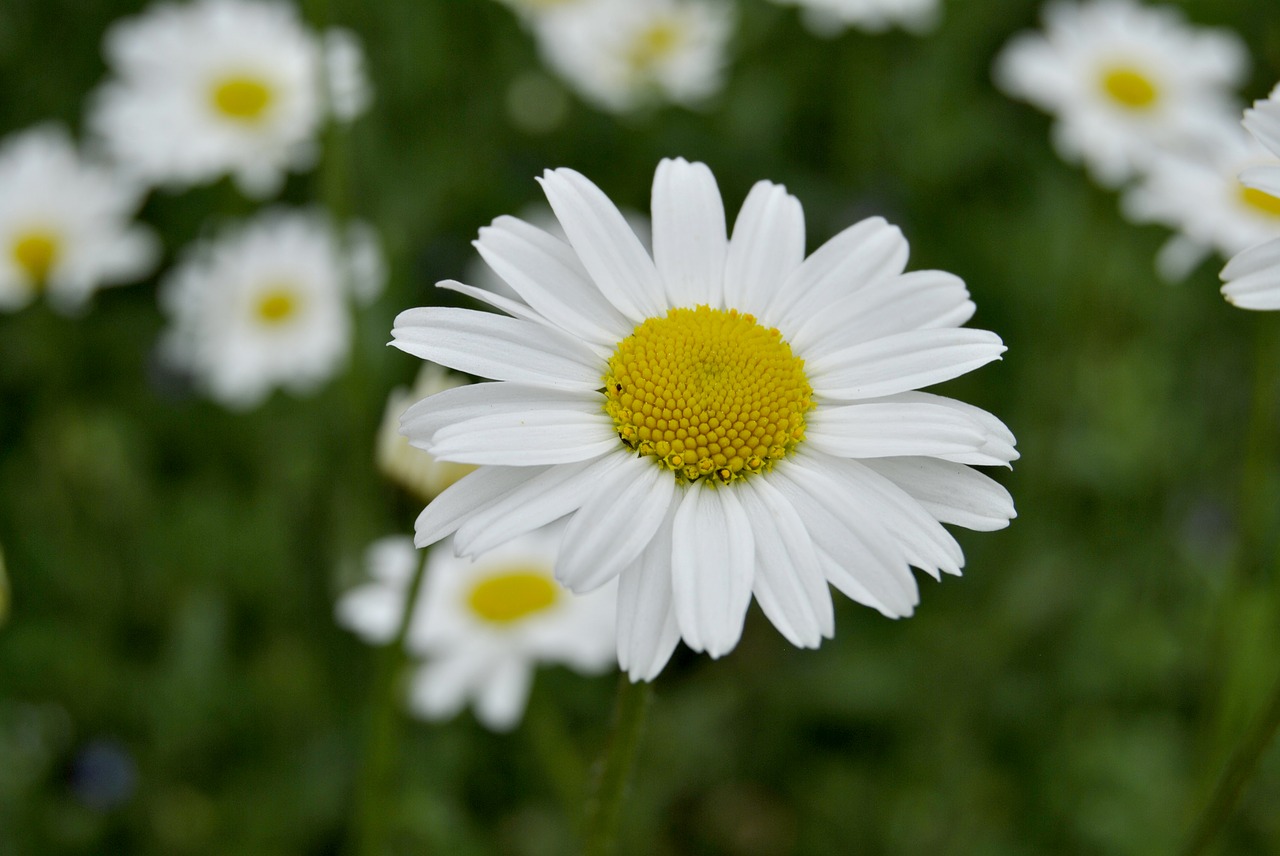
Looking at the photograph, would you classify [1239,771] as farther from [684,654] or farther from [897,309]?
[684,654]

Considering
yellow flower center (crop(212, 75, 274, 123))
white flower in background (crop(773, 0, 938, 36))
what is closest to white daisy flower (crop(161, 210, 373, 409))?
yellow flower center (crop(212, 75, 274, 123))

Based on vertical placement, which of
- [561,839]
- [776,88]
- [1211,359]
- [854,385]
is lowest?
[561,839]

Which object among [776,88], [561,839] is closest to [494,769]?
[561,839]

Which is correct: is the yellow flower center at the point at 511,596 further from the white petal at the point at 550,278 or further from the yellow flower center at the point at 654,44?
the yellow flower center at the point at 654,44

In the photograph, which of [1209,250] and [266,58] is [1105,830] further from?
[266,58]

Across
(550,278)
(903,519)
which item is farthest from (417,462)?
(903,519)

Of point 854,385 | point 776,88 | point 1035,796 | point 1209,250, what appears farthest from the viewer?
point 776,88

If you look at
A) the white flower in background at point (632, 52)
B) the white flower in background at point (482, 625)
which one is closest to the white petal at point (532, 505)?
the white flower in background at point (482, 625)

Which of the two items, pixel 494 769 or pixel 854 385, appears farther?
pixel 494 769
